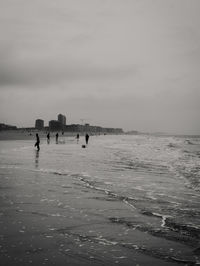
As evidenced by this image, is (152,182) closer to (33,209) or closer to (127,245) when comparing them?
(33,209)

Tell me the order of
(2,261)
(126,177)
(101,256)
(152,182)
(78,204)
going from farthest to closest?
1. (126,177)
2. (152,182)
3. (78,204)
4. (101,256)
5. (2,261)

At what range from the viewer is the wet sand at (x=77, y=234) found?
17.3 feet

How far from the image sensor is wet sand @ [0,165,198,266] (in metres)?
5.26

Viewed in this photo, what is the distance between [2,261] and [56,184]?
7.86 metres

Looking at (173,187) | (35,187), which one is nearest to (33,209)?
(35,187)

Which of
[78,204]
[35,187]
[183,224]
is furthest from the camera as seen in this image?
[35,187]

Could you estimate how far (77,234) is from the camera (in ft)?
21.5

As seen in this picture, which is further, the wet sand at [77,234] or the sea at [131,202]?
the sea at [131,202]

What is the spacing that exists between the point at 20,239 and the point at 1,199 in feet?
12.5

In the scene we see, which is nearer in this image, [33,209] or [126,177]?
[33,209]

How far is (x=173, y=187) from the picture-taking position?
13.0 m

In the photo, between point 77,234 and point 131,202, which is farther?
point 131,202

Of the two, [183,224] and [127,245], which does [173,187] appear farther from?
[127,245]

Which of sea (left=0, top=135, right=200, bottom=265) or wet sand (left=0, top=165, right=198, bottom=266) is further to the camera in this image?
sea (left=0, top=135, right=200, bottom=265)
